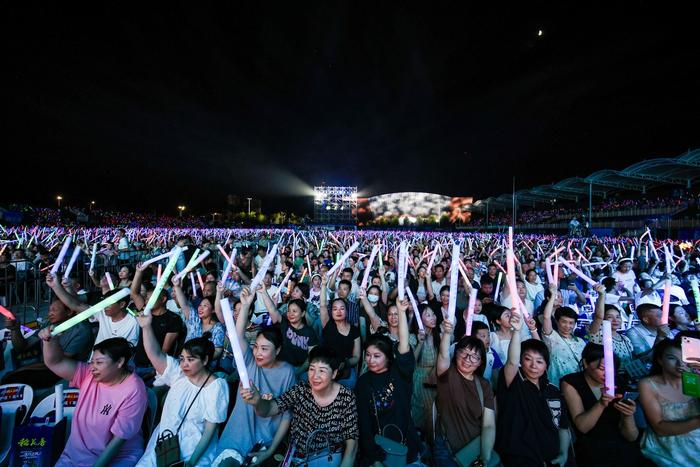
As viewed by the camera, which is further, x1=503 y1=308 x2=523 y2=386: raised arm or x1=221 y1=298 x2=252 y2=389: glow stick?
x1=503 y1=308 x2=523 y2=386: raised arm

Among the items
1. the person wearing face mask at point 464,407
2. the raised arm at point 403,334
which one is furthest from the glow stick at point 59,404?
the person wearing face mask at point 464,407

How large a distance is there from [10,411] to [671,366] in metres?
5.28

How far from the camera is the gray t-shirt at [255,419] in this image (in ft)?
10.1

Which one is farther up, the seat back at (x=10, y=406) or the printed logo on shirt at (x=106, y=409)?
the printed logo on shirt at (x=106, y=409)

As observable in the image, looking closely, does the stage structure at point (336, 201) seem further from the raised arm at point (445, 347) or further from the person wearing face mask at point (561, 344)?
the raised arm at point (445, 347)

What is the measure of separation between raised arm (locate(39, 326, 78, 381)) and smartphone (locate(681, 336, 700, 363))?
13.9ft

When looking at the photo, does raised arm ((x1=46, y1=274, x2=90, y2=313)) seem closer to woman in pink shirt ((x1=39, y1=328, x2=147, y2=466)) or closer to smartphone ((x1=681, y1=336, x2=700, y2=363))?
woman in pink shirt ((x1=39, y1=328, x2=147, y2=466))

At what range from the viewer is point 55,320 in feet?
14.6

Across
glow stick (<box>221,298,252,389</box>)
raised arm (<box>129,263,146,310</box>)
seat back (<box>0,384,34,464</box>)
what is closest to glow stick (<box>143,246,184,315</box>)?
glow stick (<box>221,298,252,389</box>)

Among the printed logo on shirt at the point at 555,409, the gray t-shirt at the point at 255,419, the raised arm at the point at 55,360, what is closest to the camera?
the raised arm at the point at 55,360

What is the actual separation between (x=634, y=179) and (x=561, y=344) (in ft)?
114

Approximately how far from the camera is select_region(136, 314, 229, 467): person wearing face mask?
2914 millimetres

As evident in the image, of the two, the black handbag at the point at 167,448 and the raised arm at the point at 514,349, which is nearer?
the black handbag at the point at 167,448

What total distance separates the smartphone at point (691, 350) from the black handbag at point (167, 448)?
3.44m
